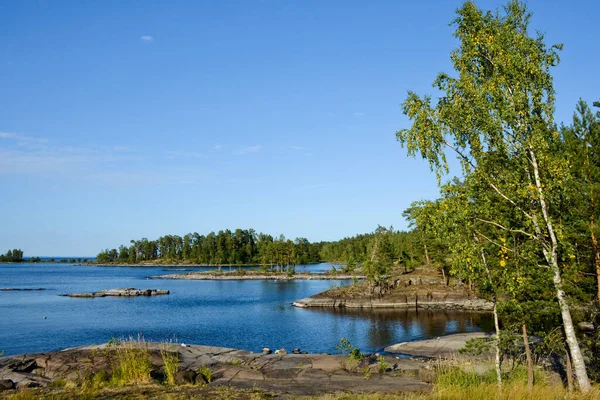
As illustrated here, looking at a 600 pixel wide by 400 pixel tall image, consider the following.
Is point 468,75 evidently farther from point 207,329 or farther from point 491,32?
point 207,329

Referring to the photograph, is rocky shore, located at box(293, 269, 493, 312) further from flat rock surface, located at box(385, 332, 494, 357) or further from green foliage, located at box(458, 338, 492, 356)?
green foliage, located at box(458, 338, 492, 356)

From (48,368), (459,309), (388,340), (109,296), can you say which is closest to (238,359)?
(48,368)

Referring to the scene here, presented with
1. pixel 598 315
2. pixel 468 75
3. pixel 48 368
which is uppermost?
pixel 468 75

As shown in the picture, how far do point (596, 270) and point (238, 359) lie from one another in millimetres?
19761

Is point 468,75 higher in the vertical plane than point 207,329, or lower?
higher

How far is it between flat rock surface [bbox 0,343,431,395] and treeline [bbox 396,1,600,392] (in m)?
5.50

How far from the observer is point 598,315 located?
2067 cm

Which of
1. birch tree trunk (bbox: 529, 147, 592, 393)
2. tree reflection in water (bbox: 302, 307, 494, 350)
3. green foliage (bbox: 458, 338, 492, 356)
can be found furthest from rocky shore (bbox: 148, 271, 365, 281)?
birch tree trunk (bbox: 529, 147, 592, 393)

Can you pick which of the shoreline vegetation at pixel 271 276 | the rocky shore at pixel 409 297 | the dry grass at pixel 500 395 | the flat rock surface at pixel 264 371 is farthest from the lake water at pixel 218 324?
the shoreline vegetation at pixel 271 276

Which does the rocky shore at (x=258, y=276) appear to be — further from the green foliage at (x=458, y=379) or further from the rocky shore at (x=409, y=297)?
the green foliage at (x=458, y=379)

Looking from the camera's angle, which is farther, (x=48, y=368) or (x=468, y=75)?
(x=48, y=368)

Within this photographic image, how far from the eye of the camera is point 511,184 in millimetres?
16828

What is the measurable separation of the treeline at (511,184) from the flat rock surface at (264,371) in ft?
18.1

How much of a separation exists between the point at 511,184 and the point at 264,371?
48.8 feet
